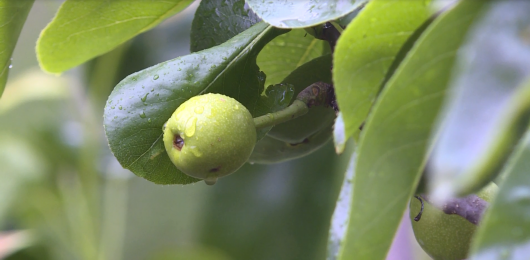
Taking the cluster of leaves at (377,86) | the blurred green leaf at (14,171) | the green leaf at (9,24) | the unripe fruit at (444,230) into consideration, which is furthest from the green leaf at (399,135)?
the blurred green leaf at (14,171)

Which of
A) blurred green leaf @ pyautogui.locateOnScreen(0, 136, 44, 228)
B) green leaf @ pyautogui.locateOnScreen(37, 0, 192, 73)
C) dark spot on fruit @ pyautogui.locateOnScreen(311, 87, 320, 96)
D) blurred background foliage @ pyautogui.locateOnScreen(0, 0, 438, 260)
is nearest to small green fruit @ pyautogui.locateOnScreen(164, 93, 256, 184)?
dark spot on fruit @ pyautogui.locateOnScreen(311, 87, 320, 96)

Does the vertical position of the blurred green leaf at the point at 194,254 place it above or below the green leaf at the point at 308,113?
below

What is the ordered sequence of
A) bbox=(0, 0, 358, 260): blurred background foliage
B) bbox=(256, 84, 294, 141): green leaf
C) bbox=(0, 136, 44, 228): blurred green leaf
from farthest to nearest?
bbox=(0, 136, 44, 228): blurred green leaf
bbox=(0, 0, 358, 260): blurred background foliage
bbox=(256, 84, 294, 141): green leaf

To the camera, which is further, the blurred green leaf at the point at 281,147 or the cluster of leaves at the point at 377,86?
the blurred green leaf at the point at 281,147

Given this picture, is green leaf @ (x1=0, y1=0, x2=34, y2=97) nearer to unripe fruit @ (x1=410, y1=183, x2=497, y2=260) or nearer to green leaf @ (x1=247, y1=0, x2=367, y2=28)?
green leaf @ (x1=247, y1=0, x2=367, y2=28)

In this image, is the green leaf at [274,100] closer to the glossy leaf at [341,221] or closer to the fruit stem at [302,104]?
the fruit stem at [302,104]

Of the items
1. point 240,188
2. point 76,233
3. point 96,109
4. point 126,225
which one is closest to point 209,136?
point 240,188
